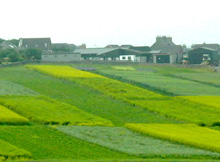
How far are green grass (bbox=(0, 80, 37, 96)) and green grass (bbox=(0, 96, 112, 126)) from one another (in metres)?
2.18

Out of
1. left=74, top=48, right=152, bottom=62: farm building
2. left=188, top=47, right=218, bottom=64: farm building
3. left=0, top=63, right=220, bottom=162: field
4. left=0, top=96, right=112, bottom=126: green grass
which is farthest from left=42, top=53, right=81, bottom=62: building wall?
left=0, top=96, right=112, bottom=126: green grass

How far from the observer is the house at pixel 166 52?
349 feet

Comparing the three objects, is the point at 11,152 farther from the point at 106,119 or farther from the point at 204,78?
the point at 204,78

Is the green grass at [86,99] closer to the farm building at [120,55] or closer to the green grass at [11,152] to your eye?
the green grass at [11,152]

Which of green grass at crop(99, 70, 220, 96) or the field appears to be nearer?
the field

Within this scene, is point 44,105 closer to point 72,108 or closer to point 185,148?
point 72,108

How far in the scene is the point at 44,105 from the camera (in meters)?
38.9

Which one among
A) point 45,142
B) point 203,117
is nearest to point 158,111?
point 203,117

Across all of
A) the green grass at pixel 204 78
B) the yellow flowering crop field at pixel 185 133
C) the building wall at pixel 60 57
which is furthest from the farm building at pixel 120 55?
the yellow flowering crop field at pixel 185 133

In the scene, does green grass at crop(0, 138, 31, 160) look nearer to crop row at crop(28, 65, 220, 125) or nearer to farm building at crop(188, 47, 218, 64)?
crop row at crop(28, 65, 220, 125)

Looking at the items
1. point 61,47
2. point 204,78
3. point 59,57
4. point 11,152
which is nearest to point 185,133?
point 11,152

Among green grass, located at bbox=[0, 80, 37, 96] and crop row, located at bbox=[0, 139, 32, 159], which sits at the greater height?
green grass, located at bbox=[0, 80, 37, 96]

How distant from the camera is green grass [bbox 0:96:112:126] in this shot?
34.0 m

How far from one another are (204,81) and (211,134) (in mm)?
28577
